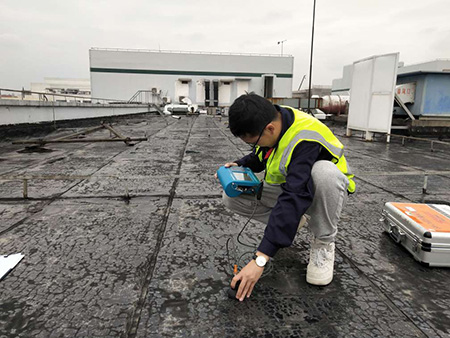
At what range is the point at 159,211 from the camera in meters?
2.67

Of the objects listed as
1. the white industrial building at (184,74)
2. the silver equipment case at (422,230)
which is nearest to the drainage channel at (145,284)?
the silver equipment case at (422,230)

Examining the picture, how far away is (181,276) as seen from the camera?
1669 millimetres

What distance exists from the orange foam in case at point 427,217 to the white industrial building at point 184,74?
41.7 metres

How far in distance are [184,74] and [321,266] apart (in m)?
44.9

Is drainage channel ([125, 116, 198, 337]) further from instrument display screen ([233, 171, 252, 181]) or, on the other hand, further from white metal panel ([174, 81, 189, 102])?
white metal panel ([174, 81, 189, 102])

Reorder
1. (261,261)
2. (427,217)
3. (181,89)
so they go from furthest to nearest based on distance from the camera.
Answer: (181,89)
(427,217)
(261,261)

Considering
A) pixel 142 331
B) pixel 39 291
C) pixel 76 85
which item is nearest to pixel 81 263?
pixel 39 291

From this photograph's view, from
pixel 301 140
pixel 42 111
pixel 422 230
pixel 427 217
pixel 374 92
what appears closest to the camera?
pixel 301 140

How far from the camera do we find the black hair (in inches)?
54.7

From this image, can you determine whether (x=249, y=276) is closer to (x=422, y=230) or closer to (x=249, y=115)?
(x=249, y=115)

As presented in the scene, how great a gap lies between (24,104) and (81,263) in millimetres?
8234

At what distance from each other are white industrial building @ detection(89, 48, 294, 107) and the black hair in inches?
1649

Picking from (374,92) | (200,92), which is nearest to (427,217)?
(374,92)

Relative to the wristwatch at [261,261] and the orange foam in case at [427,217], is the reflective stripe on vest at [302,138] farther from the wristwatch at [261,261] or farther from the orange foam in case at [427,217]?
the orange foam in case at [427,217]
